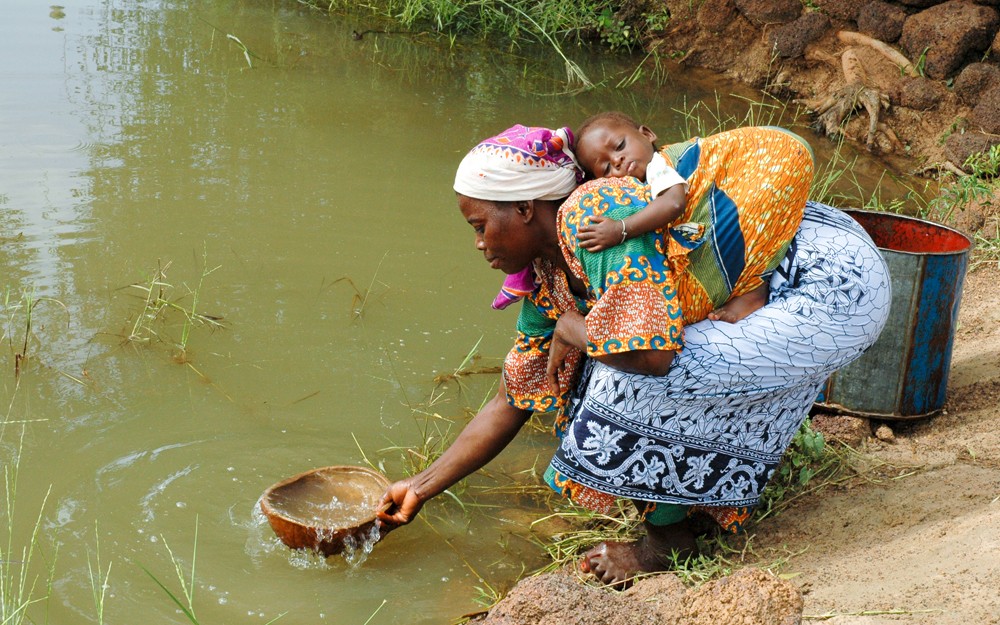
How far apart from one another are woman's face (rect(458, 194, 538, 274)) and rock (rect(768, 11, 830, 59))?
18.0ft

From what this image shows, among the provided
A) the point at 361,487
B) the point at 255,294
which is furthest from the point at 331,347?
the point at 361,487

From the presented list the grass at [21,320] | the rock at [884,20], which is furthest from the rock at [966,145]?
the grass at [21,320]

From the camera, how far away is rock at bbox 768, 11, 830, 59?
23.4ft

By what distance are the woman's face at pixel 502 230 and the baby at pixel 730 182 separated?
214 mm

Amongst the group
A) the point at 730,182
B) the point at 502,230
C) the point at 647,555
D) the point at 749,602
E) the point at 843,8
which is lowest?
the point at 647,555

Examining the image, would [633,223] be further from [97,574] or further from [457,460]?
[97,574]

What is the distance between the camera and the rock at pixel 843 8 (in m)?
7.02

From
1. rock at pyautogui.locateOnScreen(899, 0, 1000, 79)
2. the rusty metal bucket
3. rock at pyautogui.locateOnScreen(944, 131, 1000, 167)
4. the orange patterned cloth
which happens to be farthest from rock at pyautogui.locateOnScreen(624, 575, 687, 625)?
rock at pyautogui.locateOnScreen(899, 0, 1000, 79)

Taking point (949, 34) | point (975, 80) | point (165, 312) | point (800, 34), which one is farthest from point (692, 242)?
point (800, 34)

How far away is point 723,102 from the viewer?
712 centimetres

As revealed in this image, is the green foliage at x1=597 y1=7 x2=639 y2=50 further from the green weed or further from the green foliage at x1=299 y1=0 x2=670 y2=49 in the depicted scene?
the green weed

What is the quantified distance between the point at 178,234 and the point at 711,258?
112 inches

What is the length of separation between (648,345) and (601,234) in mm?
261

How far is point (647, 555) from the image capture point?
2625mm
